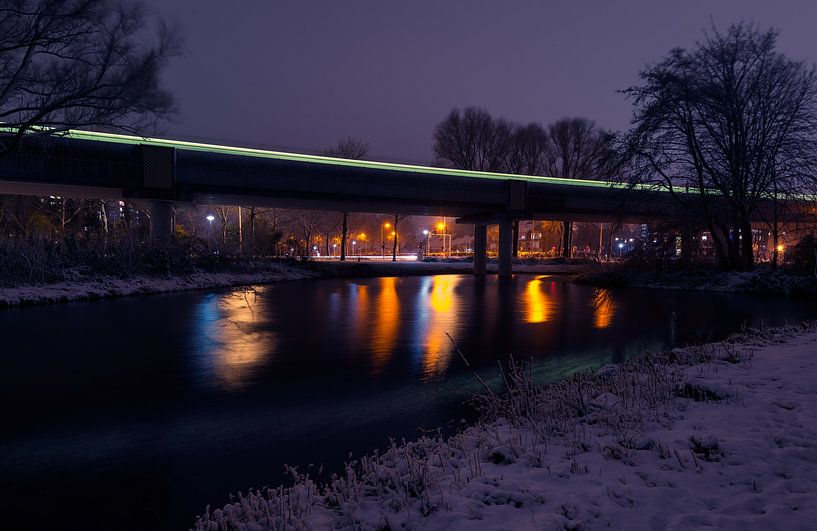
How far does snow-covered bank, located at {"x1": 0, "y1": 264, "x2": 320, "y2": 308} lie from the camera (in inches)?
712

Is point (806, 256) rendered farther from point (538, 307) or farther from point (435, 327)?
point (435, 327)

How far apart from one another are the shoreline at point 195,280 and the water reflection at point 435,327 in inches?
481

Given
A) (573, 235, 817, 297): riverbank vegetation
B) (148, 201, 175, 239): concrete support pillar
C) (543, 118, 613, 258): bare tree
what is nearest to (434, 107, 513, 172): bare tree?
(543, 118, 613, 258): bare tree

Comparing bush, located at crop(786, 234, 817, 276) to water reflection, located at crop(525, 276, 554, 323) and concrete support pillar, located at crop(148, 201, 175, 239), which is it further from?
concrete support pillar, located at crop(148, 201, 175, 239)

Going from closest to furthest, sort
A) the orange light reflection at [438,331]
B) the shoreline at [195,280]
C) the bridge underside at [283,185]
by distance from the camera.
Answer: the orange light reflection at [438,331], the shoreline at [195,280], the bridge underside at [283,185]

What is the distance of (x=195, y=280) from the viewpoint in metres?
26.5

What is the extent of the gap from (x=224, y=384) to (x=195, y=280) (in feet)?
66.6

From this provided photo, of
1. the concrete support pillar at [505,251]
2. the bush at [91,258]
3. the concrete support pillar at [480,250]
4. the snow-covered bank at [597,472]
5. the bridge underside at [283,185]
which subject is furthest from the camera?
the concrete support pillar at [480,250]

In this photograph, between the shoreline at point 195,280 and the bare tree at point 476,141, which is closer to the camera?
the shoreline at point 195,280

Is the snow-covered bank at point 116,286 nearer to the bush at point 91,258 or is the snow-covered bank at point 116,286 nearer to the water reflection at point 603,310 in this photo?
the bush at point 91,258

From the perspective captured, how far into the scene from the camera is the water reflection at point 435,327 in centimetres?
959

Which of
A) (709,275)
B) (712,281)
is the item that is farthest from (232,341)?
(709,275)

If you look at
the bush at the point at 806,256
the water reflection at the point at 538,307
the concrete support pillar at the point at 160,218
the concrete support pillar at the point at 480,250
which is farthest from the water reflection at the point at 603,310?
the concrete support pillar at the point at 160,218

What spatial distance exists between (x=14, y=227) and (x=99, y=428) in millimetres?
55934
